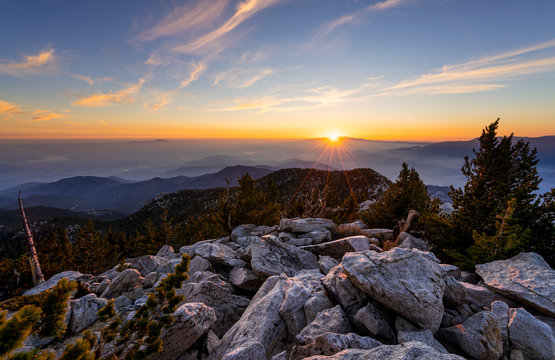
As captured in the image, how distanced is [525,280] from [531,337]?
2.55m

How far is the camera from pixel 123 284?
1041 centimetres

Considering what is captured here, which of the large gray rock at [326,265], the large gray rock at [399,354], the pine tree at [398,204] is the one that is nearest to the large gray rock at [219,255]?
the large gray rock at [326,265]

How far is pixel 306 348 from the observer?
15.1 feet

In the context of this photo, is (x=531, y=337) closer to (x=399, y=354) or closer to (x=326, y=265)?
(x=399, y=354)

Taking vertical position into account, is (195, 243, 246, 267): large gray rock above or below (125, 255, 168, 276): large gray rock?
above

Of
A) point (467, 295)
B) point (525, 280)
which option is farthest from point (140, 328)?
point (525, 280)

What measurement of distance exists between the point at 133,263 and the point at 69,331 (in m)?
5.73

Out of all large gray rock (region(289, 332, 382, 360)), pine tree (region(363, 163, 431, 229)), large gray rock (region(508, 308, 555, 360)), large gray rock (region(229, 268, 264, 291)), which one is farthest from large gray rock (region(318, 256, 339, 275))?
pine tree (region(363, 163, 431, 229))

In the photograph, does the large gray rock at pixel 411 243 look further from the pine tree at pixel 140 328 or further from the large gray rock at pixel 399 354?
the pine tree at pixel 140 328

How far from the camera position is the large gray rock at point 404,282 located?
213 inches

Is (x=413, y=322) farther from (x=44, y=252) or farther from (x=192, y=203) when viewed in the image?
(x=192, y=203)

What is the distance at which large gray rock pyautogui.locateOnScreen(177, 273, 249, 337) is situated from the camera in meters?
7.34

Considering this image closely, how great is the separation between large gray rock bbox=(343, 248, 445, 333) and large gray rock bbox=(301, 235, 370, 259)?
4.13 metres

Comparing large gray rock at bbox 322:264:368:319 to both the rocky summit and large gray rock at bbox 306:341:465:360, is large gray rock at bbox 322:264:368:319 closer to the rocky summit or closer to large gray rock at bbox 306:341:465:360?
the rocky summit
